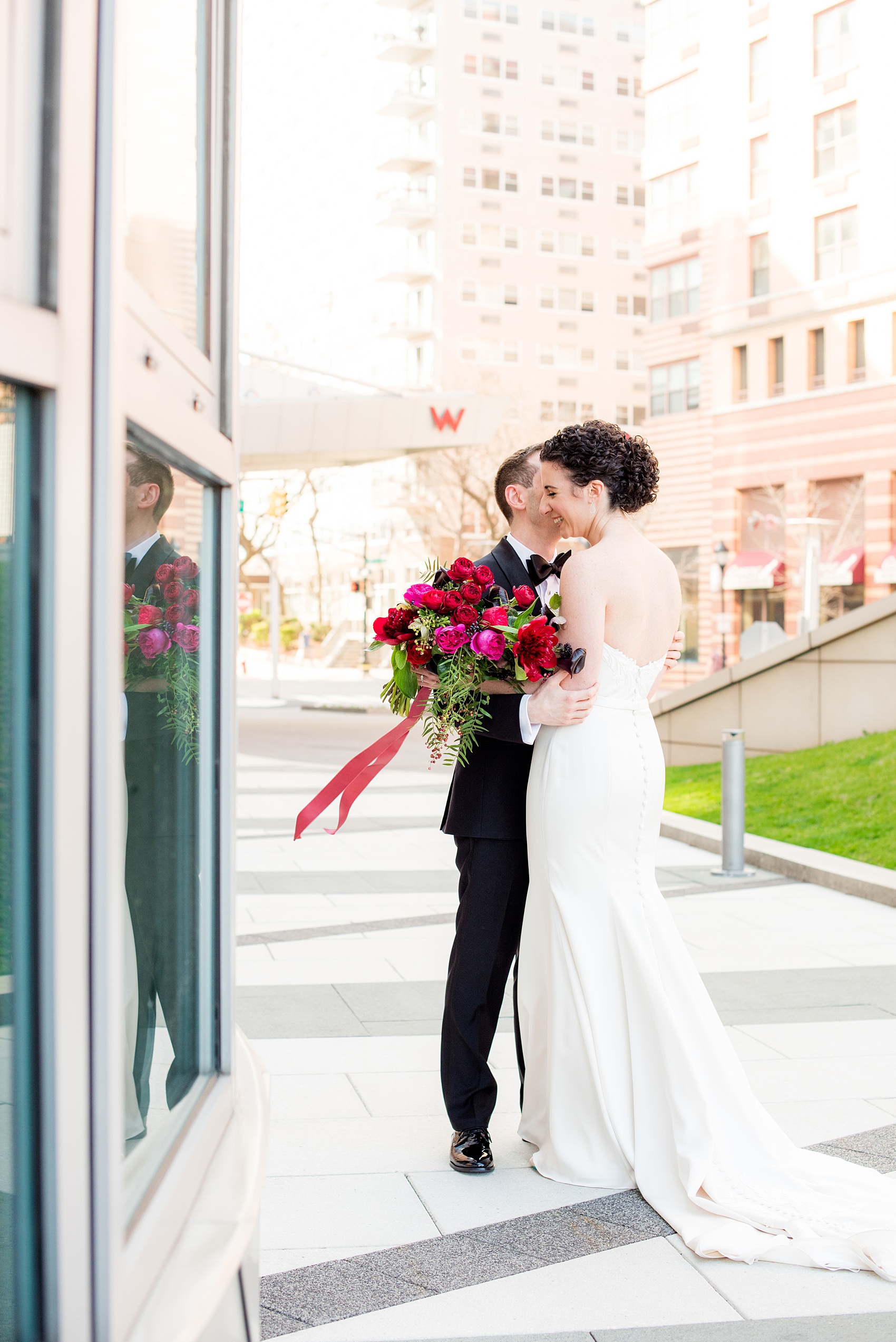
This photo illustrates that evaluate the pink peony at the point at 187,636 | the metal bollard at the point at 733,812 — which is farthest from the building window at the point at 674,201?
the pink peony at the point at 187,636

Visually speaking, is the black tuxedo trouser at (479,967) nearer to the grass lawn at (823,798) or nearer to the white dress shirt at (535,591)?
the white dress shirt at (535,591)

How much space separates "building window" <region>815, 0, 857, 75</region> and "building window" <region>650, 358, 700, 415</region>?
957 cm

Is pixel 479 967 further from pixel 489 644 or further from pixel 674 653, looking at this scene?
pixel 674 653

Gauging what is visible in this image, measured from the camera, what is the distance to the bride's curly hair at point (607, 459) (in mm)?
3805

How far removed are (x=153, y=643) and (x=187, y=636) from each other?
181 millimetres

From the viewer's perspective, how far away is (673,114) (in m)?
45.8

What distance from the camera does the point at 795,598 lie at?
40.7 meters

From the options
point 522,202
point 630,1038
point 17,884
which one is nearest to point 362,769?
point 630,1038

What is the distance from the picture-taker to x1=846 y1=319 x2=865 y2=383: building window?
38.5 metres

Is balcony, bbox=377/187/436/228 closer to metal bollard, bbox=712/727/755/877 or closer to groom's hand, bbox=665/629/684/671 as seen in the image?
metal bollard, bbox=712/727/755/877

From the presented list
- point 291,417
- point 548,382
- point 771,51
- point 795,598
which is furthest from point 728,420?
point 548,382

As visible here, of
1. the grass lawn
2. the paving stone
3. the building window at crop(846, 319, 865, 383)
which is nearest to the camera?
the paving stone

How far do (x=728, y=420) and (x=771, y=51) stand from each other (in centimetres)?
1098

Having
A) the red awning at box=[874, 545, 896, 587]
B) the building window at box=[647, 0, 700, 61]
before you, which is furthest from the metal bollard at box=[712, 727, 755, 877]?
the building window at box=[647, 0, 700, 61]
